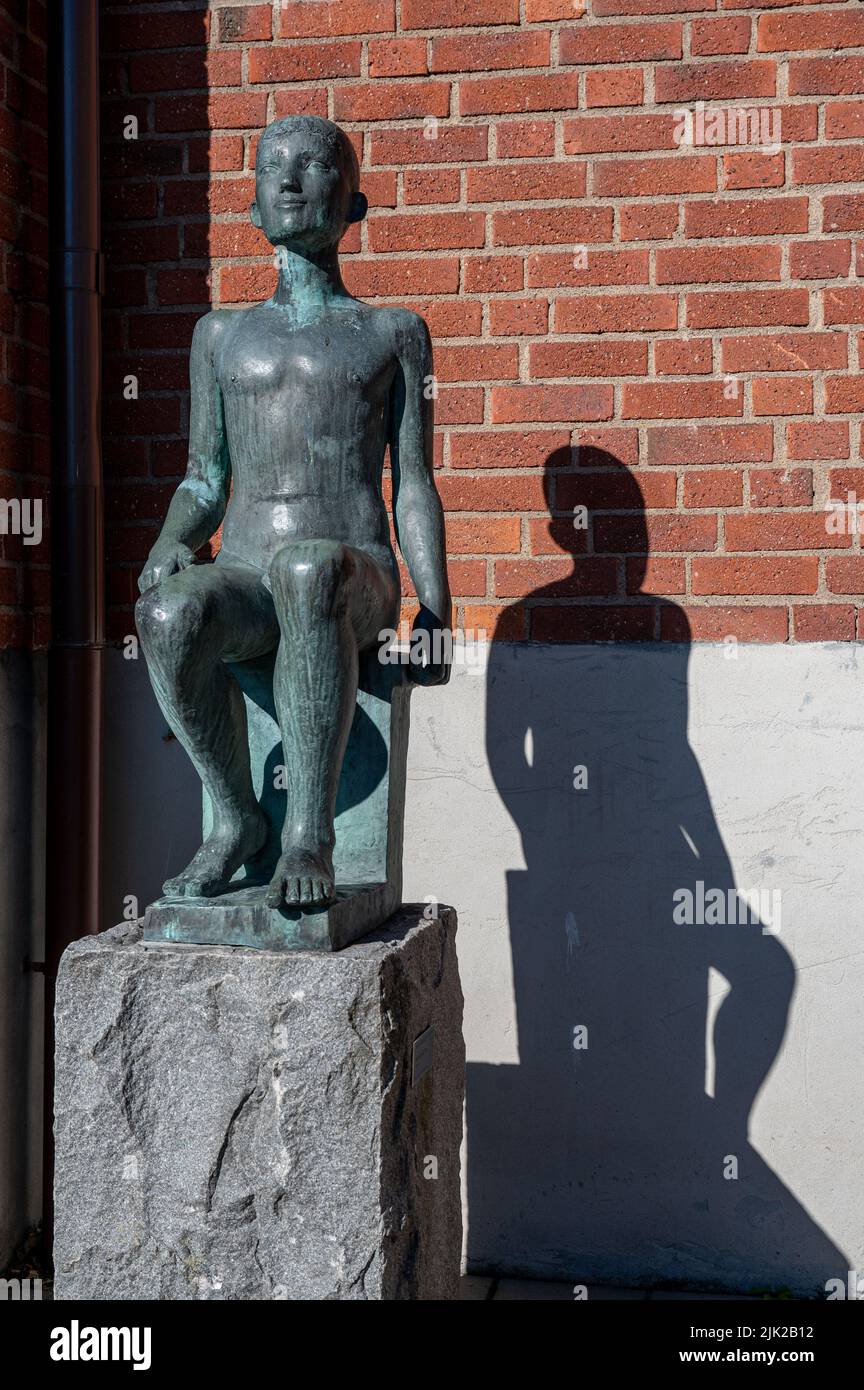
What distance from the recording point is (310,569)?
2195 millimetres

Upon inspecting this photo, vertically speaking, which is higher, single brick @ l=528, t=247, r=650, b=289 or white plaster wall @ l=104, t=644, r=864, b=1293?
single brick @ l=528, t=247, r=650, b=289

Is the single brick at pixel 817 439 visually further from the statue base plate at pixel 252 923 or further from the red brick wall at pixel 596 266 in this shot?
the statue base plate at pixel 252 923

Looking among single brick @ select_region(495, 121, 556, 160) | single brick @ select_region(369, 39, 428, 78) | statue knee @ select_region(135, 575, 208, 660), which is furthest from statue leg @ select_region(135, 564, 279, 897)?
single brick @ select_region(369, 39, 428, 78)

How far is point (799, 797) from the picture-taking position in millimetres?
3242

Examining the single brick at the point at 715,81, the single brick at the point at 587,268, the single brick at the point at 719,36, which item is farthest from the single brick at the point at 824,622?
the single brick at the point at 719,36

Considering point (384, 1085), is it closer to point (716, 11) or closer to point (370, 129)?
point (370, 129)

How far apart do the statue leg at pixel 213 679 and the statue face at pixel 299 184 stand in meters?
0.58

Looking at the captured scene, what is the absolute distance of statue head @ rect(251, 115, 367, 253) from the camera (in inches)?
94.6

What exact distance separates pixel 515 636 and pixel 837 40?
4.98 feet

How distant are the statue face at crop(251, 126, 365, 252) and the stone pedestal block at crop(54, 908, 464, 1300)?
1205 mm

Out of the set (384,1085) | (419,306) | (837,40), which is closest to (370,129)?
(419,306)

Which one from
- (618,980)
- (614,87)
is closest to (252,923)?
(618,980)

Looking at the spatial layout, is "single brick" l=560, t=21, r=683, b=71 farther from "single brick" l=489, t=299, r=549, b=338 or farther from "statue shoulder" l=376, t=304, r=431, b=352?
"statue shoulder" l=376, t=304, r=431, b=352

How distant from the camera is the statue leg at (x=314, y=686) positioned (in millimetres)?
2203
